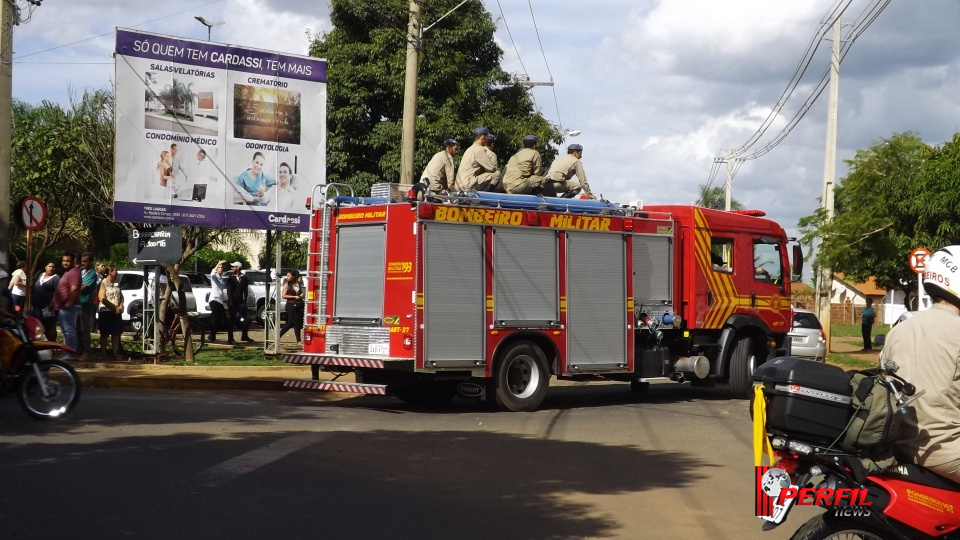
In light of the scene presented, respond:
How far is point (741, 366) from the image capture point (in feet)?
57.7

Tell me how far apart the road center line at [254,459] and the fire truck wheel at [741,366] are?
8.08 m

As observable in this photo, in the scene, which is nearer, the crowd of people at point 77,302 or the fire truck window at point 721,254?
the fire truck window at point 721,254

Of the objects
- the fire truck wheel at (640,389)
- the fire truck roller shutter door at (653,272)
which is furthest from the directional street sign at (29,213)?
the fire truck wheel at (640,389)

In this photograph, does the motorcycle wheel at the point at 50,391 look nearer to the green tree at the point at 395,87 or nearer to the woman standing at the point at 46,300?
the woman standing at the point at 46,300

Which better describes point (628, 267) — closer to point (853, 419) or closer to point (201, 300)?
point (853, 419)

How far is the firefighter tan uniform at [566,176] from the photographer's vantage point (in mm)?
16781

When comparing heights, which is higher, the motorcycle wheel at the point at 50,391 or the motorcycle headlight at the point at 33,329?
the motorcycle headlight at the point at 33,329

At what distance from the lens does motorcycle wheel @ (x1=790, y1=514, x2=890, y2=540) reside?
500cm

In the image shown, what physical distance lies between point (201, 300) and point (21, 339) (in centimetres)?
1951

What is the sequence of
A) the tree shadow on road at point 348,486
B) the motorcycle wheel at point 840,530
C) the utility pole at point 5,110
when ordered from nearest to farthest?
the motorcycle wheel at point 840,530 < the tree shadow on road at point 348,486 < the utility pole at point 5,110

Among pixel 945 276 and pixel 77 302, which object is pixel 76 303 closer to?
pixel 77 302

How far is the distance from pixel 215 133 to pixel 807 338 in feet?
42.9

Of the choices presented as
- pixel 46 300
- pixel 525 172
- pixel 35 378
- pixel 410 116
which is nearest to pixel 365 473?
pixel 35 378

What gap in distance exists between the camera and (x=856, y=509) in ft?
16.3
